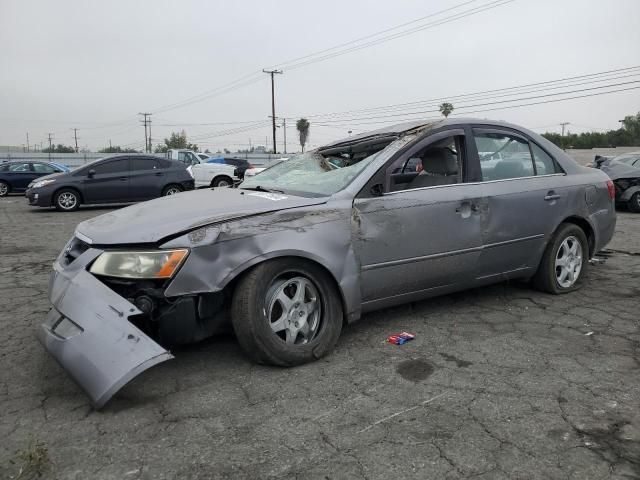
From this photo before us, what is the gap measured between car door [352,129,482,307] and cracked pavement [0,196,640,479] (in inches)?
15.8

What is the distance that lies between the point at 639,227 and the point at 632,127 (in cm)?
6675

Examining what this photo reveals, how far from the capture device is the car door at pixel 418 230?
3389 millimetres

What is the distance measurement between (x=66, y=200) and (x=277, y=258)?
11647 mm

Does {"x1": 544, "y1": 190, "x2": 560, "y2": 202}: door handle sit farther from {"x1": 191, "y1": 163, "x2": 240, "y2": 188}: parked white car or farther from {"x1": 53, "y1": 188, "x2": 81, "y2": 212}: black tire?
{"x1": 191, "y1": 163, "x2": 240, "y2": 188}: parked white car

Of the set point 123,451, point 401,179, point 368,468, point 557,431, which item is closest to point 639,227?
point 401,179

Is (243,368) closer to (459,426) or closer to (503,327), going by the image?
(459,426)

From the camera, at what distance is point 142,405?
2.68m

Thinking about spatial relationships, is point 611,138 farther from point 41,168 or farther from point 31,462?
point 31,462

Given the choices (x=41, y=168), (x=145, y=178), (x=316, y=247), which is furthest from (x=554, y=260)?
(x=41, y=168)

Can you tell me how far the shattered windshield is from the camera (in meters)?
3.56

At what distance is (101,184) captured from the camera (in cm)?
1294

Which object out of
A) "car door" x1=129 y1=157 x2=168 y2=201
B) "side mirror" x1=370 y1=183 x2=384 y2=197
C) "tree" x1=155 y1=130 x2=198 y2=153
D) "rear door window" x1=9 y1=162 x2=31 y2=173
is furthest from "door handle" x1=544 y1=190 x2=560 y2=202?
"tree" x1=155 y1=130 x2=198 y2=153

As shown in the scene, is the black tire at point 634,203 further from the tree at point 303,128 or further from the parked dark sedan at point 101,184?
the tree at point 303,128

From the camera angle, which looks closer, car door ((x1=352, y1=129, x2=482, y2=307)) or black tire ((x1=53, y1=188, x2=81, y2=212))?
car door ((x1=352, y1=129, x2=482, y2=307))
